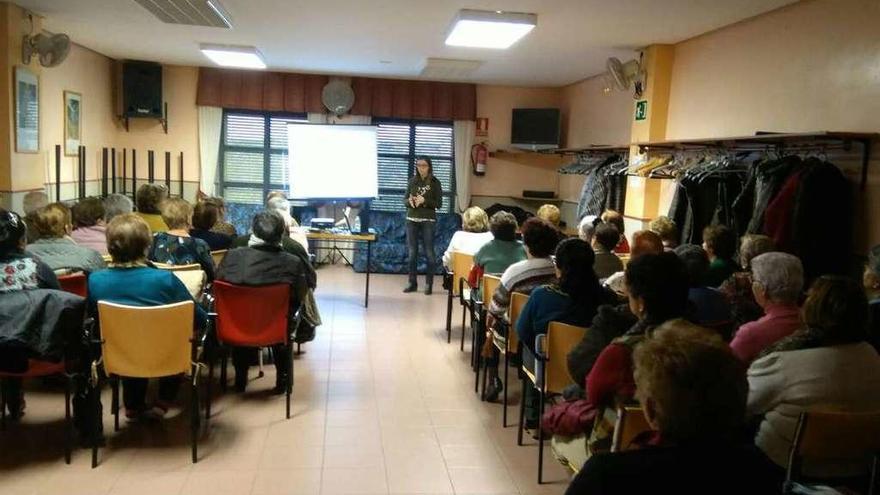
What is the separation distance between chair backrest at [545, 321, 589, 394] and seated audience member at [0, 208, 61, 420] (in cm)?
231

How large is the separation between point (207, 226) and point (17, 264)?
64.1 inches

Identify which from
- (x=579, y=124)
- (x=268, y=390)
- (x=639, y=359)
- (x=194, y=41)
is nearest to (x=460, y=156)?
(x=579, y=124)

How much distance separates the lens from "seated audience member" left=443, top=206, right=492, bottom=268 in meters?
5.64

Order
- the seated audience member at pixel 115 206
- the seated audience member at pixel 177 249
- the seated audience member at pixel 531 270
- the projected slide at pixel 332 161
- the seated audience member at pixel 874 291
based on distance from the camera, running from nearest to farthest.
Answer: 1. the seated audience member at pixel 874 291
2. the seated audience member at pixel 531 270
3. the seated audience member at pixel 177 249
4. the seated audience member at pixel 115 206
5. the projected slide at pixel 332 161

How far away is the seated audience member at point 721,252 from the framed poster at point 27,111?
16.9ft

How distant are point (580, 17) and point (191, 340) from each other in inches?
134

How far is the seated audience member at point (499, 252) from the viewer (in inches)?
187

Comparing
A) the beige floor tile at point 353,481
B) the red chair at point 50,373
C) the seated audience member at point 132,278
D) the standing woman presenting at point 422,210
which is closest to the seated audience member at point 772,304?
the beige floor tile at point 353,481

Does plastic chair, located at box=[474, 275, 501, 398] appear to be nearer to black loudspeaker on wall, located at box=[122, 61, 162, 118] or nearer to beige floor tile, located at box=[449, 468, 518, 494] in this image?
beige floor tile, located at box=[449, 468, 518, 494]

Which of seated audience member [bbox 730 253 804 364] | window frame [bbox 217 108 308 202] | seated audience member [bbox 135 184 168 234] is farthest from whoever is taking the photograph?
window frame [bbox 217 108 308 202]

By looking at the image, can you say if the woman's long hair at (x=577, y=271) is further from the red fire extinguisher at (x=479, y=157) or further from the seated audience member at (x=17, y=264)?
the red fire extinguisher at (x=479, y=157)

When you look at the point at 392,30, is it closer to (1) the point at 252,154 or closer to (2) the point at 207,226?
(2) the point at 207,226

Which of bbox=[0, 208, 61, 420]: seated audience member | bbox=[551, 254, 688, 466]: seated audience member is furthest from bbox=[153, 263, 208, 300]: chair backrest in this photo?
bbox=[551, 254, 688, 466]: seated audience member

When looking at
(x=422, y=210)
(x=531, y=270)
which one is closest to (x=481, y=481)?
(x=531, y=270)
